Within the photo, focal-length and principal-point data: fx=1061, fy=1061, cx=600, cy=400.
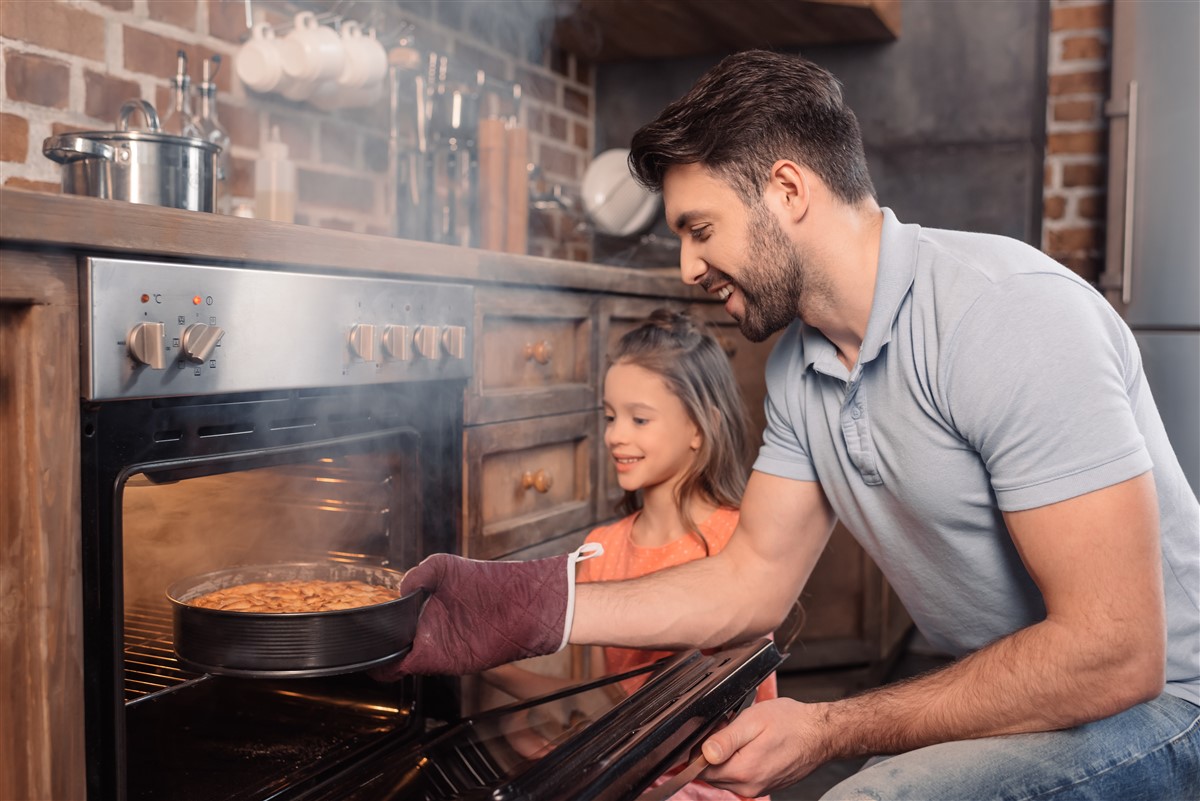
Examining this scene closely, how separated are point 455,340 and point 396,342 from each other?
146mm

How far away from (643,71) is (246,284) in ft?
7.10

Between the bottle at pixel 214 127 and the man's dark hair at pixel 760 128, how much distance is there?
0.77 metres

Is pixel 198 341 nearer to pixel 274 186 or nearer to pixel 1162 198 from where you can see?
pixel 274 186

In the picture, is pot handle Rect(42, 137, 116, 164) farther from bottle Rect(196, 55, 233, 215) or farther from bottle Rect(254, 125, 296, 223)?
bottle Rect(254, 125, 296, 223)

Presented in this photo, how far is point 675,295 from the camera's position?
2246mm

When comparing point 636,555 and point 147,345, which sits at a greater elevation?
point 147,345

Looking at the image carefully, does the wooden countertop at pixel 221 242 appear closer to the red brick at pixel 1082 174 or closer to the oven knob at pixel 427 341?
the oven knob at pixel 427 341

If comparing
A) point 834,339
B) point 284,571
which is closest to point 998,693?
point 834,339

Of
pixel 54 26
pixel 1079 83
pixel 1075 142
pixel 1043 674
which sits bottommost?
pixel 1043 674

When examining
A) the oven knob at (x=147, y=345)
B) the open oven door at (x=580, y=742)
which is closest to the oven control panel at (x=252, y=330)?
the oven knob at (x=147, y=345)

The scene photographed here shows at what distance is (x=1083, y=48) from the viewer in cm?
287

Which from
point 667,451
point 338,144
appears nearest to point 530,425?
point 667,451

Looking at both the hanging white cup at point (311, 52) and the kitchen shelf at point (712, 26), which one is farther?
the kitchen shelf at point (712, 26)

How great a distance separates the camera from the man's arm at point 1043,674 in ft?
3.50
